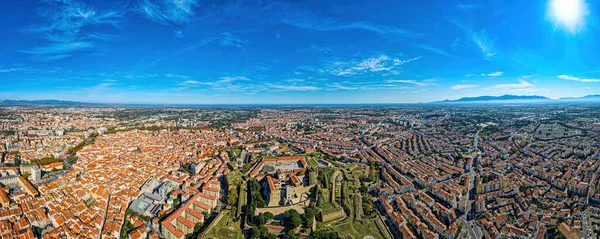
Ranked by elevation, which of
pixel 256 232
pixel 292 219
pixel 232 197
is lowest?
pixel 256 232

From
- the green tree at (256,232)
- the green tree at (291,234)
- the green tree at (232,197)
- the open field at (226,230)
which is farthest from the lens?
the green tree at (232,197)

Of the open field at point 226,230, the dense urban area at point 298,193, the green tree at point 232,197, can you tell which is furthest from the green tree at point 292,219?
the green tree at point 232,197

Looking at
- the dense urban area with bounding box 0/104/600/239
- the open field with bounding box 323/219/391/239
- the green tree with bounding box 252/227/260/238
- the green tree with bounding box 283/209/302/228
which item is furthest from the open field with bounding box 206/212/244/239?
the open field with bounding box 323/219/391/239

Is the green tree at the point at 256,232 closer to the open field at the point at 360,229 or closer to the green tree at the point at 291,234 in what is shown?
the green tree at the point at 291,234

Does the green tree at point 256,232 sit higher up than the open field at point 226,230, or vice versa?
the green tree at point 256,232

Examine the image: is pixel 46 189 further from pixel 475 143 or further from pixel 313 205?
pixel 475 143

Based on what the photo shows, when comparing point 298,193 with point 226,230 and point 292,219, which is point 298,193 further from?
point 226,230

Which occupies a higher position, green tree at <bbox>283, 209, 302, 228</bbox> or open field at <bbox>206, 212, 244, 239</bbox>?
green tree at <bbox>283, 209, 302, 228</bbox>

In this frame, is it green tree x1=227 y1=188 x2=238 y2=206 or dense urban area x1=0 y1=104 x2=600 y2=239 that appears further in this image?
green tree x1=227 y1=188 x2=238 y2=206

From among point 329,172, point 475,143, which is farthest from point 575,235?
point 475,143

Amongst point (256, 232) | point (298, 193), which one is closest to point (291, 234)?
point (256, 232)

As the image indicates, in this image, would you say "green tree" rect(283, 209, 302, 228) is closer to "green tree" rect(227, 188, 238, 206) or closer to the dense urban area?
the dense urban area
